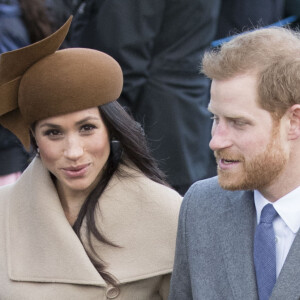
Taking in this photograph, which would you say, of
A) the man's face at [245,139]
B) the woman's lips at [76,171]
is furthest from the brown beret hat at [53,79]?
the man's face at [245,139]

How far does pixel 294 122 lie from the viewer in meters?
2.95

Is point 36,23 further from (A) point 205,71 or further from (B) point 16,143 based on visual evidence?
(A) point 205,71

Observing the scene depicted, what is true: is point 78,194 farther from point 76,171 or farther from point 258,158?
point 258,158

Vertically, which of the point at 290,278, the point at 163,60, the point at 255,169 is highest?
the point at 163,60

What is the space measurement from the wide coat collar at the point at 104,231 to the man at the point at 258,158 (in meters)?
0.62

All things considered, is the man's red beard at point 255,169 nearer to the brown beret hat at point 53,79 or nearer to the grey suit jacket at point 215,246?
the grey suit jacket at point 215,246

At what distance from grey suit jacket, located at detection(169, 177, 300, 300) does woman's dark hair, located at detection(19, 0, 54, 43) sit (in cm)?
173

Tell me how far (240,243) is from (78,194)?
0.98m

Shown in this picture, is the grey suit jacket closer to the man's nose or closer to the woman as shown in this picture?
the man's nose

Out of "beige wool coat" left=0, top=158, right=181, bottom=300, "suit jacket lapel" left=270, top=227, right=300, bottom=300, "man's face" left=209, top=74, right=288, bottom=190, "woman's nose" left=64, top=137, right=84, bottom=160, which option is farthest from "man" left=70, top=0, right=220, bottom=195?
"suit jacket lapel" left=270, top=227, right=300, bottom=300

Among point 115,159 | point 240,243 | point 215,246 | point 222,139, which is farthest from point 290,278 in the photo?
point 115,159

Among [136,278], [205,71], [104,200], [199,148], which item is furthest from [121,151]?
[199,148]

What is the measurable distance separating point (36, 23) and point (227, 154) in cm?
204

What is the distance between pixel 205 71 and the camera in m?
3.11
